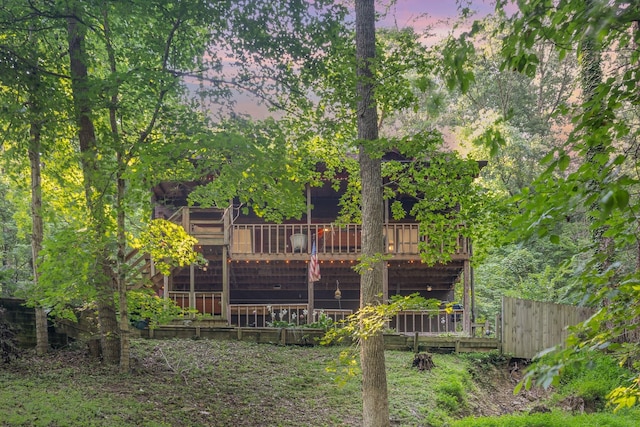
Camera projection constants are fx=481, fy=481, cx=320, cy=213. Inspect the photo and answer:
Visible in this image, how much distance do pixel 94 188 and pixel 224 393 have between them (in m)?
4.10

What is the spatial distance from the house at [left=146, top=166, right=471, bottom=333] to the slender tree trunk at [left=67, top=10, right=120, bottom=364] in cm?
458

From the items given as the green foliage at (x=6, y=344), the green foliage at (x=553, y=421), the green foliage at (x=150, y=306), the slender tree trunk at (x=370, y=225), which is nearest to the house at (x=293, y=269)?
the green foliage at (x=150, y=306)

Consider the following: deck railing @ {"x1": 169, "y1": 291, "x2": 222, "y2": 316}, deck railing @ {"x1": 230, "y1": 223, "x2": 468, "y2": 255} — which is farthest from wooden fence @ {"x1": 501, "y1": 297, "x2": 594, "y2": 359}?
deck railing @ {"x1": 169, "y1": 291, "x2": 222, "y2": 316}

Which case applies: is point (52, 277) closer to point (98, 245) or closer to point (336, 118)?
point (98, 245)

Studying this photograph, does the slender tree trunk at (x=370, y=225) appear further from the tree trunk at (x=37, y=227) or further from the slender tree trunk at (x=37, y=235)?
the slender tree trunk at (x=37, y=235)

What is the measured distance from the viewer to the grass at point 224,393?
6625 mm

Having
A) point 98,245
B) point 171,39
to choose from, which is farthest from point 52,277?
point 171,39

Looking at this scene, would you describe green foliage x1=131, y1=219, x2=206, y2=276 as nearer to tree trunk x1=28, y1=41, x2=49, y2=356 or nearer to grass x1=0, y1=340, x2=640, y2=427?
tree trunk x1=28, y1=41, x2=49, y2=356

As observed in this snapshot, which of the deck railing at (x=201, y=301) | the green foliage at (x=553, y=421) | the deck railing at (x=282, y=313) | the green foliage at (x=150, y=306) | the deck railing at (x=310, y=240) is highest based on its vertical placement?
the deck railing at (x=310, y=240)

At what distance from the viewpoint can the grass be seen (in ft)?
21.7

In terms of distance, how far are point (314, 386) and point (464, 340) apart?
5952 mm

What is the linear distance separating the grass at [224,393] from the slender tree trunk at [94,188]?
27.6 inches

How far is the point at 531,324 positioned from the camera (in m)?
13.5

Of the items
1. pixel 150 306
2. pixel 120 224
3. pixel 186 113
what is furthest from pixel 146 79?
pixel 150 306
